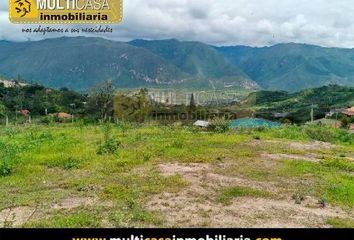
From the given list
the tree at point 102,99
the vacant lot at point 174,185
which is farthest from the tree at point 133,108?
the vacant lot at point 174,185

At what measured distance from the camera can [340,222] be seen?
12.1 meters

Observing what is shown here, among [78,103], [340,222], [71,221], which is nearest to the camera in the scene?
[71,221]

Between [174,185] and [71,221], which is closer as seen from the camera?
[71,221]

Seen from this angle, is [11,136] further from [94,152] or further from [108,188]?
[108,188]

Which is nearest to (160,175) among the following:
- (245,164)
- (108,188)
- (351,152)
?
(108,188)

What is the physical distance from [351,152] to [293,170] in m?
8.54

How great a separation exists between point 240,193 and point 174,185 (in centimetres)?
216

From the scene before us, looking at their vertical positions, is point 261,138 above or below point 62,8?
below

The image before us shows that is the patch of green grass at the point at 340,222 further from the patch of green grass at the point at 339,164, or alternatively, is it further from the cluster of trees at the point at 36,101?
the cluster of trees at the point at 36,101

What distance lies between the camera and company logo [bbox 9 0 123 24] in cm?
2561

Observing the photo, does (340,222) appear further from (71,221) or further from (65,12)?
(65,12)

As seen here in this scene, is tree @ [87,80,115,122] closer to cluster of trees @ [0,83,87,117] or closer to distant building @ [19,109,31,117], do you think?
cluster of trees @ [0,83,87,117]

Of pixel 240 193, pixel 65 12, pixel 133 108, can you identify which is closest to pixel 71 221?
pixel 240 193

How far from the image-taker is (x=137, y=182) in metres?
15.9
